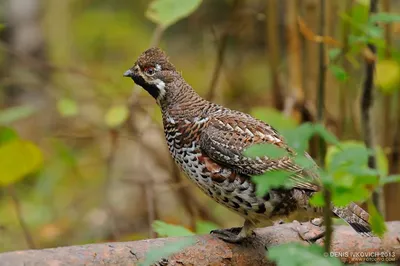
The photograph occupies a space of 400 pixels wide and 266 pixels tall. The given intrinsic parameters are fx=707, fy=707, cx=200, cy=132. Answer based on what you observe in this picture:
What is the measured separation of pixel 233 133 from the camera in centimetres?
354

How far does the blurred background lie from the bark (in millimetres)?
653

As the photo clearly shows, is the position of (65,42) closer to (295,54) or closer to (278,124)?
(295,54)

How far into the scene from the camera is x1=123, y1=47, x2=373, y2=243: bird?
3367 millimetres

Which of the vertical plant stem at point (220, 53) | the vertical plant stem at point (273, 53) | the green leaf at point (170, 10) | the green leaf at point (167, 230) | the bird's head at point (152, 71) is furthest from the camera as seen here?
the vertical plant stem at point (273, 53)

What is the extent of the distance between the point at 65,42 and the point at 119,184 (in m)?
3.29

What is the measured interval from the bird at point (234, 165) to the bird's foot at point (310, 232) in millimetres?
56

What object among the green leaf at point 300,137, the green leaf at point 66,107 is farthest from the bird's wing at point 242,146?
the green leaf at point 66,107

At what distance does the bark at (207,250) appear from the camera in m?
2.66

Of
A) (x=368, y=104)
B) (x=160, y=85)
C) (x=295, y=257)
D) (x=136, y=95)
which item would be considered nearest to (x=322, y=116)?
(x=295, y=257)

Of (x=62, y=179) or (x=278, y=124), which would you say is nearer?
(x=278, y=124)

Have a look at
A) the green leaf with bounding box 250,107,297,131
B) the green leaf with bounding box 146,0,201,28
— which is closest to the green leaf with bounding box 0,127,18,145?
the green leaf with bounding box 146,0,201,28

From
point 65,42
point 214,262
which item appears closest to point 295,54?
point 214,262

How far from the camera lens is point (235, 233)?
11.2 feet

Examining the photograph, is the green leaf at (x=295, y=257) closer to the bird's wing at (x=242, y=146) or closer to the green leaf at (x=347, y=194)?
the green leaf at (x=347, y=194)
